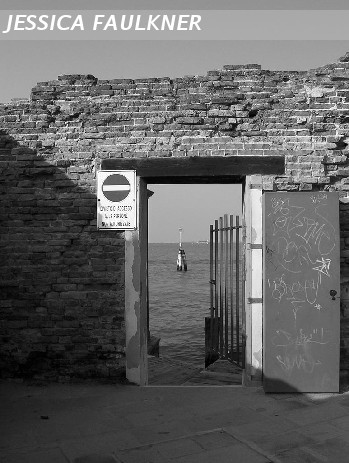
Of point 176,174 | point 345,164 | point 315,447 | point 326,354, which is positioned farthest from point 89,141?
point 315,447

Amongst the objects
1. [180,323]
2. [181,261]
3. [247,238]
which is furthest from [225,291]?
[181,261]

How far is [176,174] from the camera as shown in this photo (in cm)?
545

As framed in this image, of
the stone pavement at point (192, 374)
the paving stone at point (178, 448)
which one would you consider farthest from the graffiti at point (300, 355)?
the paving stone at point (178, 448)

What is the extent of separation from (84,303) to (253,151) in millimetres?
2791

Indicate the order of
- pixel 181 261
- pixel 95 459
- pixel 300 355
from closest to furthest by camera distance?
1. pixel 95 459
2. pixel 300 355
3. pixel 181 261

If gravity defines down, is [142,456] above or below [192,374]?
above

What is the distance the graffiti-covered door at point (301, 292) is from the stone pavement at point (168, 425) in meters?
0.29

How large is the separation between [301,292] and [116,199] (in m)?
2.45

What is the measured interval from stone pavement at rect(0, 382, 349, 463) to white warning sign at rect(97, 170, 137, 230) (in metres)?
1.99

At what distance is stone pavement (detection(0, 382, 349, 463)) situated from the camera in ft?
12.2

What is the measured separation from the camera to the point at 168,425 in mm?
4332

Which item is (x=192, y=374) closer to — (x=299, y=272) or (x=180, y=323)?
(x=299, y=272)

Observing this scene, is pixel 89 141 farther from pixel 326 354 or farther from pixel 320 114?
pixel 326 354

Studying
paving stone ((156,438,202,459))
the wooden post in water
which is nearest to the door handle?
paving stone ((156,438,202,459))
